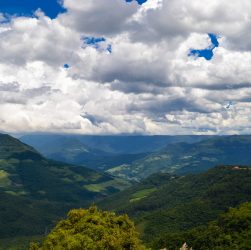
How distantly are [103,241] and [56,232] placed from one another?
13445 millimetres

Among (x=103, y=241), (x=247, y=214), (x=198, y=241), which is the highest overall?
(x=103, y=241)

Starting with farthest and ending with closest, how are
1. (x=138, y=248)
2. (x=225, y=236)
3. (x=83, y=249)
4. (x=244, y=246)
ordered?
(x=225, y=236) < (x=244, y=246) < (x=138, y=248) < (x=83, y=249)

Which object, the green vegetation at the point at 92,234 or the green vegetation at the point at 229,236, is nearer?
the green vegetation at the point at 92,234

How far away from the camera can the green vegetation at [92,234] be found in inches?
3728

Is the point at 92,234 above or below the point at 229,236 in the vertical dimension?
above

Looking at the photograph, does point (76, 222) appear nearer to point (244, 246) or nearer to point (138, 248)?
point (138, 248)

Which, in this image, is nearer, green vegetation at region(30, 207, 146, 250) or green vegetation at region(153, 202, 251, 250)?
green vegetation at region(30, 207, 146, 250)

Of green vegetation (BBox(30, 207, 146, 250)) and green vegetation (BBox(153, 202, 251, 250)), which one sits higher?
green vegetation (BBox(30, 207, 146, 250))

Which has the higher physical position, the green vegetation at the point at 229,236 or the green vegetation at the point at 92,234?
the green vegetation at the point at 92,234

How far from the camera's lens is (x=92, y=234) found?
99375 millimetres

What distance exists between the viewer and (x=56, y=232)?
4008 inches

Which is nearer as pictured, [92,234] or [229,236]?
[92,234]

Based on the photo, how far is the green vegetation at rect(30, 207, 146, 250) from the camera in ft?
311

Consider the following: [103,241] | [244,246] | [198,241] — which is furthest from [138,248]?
[198,241]
